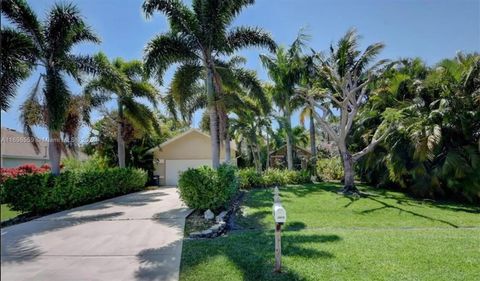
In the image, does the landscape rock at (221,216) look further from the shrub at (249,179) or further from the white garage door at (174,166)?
the white garage door at (174,166)

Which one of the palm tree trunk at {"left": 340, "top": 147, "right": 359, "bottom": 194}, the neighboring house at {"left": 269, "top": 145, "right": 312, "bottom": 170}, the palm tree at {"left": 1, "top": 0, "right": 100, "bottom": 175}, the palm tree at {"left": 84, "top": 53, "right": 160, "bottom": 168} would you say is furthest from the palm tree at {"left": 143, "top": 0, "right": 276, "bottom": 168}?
the neighboring house at {"left": 269, "top": 145, "right": 312, "bottom": 170}

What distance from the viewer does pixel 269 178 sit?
2158 centimetres

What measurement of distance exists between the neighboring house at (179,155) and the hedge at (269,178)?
252 inches

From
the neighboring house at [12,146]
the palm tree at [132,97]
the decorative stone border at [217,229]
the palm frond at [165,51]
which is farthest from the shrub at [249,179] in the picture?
the neighboring house at [12,146]

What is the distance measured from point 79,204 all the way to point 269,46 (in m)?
10.6

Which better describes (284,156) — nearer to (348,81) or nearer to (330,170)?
(330,170)

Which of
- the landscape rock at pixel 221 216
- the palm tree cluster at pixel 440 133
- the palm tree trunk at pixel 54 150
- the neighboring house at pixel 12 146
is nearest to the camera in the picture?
the neighboring house at pixel 12 146

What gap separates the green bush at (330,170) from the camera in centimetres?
2593

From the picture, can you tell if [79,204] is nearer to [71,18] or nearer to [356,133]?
[71,18]

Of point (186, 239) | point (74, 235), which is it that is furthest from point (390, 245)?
point (74, 235)

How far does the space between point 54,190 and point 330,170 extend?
19529 millimetres

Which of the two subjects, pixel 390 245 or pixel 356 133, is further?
pixel 356 133

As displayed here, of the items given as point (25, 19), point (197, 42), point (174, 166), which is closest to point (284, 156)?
point (174, 166)

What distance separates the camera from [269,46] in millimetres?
15641
